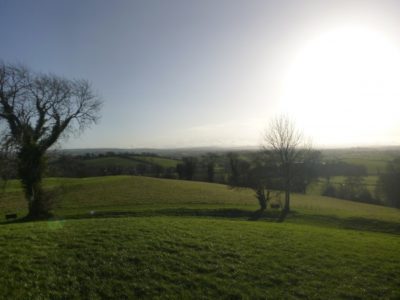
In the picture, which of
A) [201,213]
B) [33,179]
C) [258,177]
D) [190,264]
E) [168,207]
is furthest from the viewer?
[258,177]

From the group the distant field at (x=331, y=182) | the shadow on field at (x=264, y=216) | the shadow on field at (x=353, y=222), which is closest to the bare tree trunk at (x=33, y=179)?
the shadow on field at (x=264, y=216)

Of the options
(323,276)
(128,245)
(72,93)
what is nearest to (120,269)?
(128,245)

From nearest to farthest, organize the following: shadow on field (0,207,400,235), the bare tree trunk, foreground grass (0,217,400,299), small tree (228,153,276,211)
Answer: foreground grass (0,217,400,299) < shadow on field (0,207,400,235) < the bare tree trunk < small tree (228,153,276,211)

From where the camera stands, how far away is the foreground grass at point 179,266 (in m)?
8.95

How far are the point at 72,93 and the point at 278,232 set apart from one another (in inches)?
1074

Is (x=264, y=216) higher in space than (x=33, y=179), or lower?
lower

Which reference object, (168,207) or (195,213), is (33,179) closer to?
(168,207)

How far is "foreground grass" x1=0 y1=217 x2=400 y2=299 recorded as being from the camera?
29.4ft

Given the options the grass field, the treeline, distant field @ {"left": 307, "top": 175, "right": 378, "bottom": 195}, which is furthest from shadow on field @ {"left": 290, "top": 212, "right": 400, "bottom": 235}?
distant field @ {"left": 307, "top": 175, "right": 378, "bottom": 195}

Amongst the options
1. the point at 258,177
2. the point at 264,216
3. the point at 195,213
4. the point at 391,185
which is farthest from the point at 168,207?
the point at 391,185

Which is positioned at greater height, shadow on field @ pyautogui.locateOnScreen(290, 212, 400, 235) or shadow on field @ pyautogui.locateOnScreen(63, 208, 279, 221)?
shadow on field @ pyautogui.locateOnScreen(63, 208, 279, 221)

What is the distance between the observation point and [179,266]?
1058 centimetres

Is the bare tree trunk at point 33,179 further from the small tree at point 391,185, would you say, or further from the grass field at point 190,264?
the small tree at point 391,185

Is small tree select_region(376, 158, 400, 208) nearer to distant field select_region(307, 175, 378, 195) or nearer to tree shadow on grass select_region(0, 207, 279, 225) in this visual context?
distant field select_region(307, 175, 378, 195)
